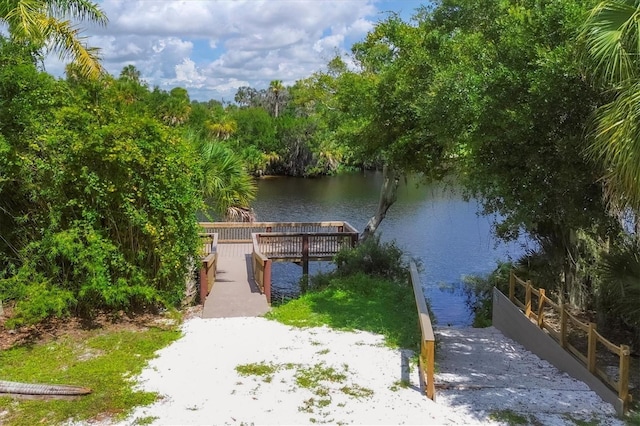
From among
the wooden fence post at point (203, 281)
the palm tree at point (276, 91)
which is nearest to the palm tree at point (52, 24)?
the wooden fence post at point (203, 281)

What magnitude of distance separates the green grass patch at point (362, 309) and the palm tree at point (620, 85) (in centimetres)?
370

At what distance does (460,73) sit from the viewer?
8.25m

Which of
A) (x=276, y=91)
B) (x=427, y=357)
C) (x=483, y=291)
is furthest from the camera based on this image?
(x=276, y=91)

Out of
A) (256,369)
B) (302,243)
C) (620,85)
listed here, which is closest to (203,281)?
(256,369)

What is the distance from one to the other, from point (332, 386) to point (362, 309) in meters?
3.56

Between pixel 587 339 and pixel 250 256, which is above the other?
pixel 250 256

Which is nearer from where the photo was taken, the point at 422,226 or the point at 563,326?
the point at 563,326

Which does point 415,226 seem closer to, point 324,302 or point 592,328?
point 324,302

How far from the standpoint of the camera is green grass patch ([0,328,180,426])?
5238 millimetres

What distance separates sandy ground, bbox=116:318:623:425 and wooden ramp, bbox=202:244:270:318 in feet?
5.22

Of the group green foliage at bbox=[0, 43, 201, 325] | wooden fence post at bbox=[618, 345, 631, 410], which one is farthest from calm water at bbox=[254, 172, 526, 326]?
green foliage at bbox=[0, 43, 201, 325]

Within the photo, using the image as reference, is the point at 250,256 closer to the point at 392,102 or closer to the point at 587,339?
the point at 392,102

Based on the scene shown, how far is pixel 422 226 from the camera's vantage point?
2536 cm

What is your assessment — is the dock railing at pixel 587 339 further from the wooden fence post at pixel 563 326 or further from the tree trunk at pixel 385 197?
the tree trunk at pixel 385 197
